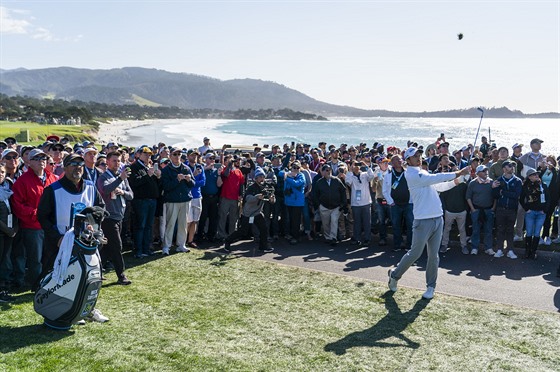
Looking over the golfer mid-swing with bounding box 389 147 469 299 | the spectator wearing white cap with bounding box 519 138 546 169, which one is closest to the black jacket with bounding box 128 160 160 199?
the golfer mid-swing with bounding box 389 147 469 299

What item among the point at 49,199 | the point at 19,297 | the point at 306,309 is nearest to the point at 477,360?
the point at 306,309

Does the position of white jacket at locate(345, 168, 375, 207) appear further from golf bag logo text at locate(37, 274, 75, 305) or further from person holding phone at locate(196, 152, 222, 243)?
golf bag logo text at locate(37, 274, 75, 305)

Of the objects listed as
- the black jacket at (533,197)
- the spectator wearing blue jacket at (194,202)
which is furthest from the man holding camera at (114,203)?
the black jacket at (533,197)

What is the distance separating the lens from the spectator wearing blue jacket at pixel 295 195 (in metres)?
12.0

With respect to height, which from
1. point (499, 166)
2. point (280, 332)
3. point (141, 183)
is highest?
point (499, 166)

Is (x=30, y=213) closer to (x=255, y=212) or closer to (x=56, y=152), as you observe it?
(x=56, y=152)

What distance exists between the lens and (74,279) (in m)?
5.81

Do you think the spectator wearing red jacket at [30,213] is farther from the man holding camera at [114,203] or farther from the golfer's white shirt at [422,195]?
the golfer's white shirt at [422,195]

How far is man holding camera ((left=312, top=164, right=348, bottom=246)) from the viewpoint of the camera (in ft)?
38.3

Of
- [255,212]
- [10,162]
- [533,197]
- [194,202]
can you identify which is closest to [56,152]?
[10,162]

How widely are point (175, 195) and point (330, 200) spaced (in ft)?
11.9

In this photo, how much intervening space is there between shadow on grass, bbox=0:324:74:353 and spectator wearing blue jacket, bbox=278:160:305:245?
264 inches

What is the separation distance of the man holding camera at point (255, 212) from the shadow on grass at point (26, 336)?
5208 millimetres

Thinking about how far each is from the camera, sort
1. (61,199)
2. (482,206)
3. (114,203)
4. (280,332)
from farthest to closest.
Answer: (482,206)
(114,203)
(61,199)
(280,332)
